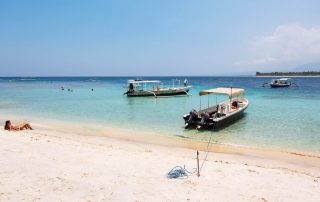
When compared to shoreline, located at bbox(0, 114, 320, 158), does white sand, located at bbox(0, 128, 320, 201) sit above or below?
above

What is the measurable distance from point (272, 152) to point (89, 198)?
9299 mm

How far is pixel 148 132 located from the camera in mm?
18609

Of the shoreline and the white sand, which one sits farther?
the shoreline

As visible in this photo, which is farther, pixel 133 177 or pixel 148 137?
pixel 148 137

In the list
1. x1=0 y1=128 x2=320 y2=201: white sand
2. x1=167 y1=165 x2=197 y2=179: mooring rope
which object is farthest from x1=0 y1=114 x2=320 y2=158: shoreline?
x1=167 y1=165 x2=197 y2=179: mooring rope

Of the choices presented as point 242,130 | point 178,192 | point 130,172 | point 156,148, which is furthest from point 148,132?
point 178,192

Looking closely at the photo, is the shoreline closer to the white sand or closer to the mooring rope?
the white sand

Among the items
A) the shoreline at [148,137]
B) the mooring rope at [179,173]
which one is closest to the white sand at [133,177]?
the mooring rope at [179,173]

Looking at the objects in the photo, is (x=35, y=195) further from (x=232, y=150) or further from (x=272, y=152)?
(x=272, y=152)

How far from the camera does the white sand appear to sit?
790cm

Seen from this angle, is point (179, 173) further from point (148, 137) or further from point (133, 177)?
point (148, 137)

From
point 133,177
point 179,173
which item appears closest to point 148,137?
point 179,173

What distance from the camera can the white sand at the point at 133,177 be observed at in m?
7.90

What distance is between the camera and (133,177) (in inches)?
361
